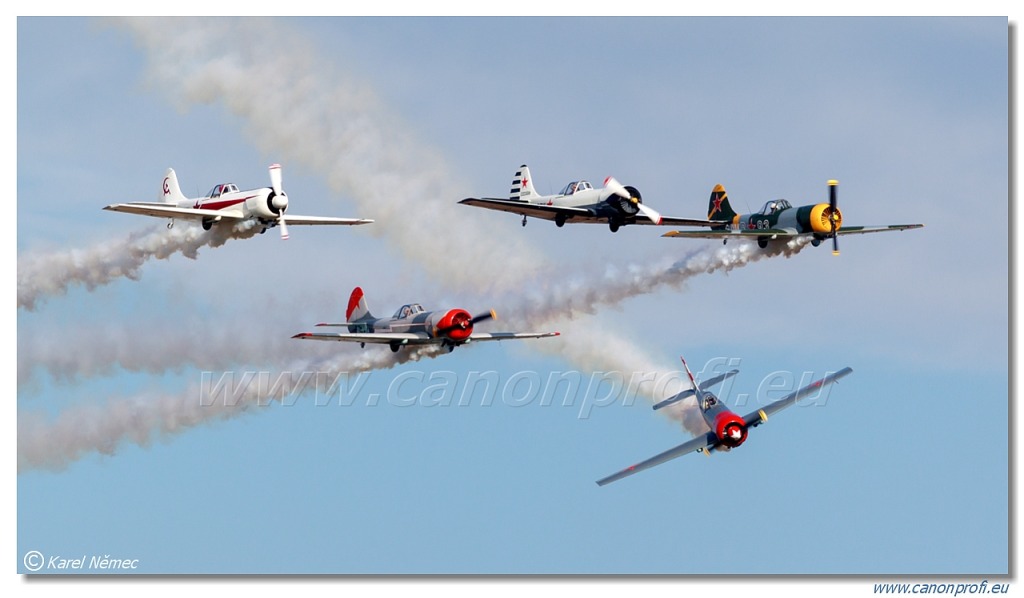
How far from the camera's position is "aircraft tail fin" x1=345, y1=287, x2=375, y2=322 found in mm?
102750

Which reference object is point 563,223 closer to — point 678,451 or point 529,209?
point 529,209

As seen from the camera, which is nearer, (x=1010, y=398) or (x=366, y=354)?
(x=1010, y=398)

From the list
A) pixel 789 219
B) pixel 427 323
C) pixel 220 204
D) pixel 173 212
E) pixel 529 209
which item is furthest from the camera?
pixel 529 209

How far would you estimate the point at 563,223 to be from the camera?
103562 millimetres

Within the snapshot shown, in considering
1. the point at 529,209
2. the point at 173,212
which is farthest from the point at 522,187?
the point at 173,212

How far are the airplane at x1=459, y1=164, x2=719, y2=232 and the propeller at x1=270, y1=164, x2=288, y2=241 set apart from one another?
264 inches

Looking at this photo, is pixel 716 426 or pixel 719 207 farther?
pixel 719 207

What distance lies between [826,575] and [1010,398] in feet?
29.1

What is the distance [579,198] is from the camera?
103 metres

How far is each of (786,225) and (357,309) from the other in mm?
16114

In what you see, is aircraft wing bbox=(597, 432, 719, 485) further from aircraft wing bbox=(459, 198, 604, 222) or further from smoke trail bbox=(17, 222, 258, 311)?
smoke trail bbox=(17, 222, 258, 311)
